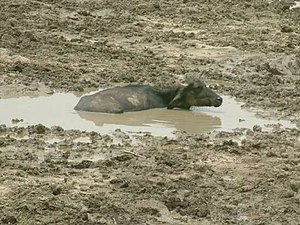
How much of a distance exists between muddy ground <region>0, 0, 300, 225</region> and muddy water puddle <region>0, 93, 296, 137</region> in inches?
14.2

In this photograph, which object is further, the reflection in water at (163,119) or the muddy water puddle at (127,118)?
the reflection in water at (163,119)

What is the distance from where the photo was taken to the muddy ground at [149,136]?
8.30 meters

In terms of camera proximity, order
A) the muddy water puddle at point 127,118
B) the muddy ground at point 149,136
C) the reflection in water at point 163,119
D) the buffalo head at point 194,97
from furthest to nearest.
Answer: the buffalo head at point 194,97 < the reflection in water at point 163,119 < the muddy water puddle at point 127,118 < the muddy ground at point 149,136

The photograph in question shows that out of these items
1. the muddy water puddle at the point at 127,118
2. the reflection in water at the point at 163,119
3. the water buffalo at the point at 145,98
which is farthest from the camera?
the water buffalo at the point at 145,98

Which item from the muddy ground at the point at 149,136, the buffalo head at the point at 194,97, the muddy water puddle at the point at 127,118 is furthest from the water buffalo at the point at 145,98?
the muddy ground at the point at 149,136

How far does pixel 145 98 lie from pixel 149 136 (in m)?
1.69

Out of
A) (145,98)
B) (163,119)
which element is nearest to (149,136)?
(163,119)

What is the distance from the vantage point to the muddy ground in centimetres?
830

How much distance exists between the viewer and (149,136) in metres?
11.0

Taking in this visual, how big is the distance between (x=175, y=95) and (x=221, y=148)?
8.64 feet

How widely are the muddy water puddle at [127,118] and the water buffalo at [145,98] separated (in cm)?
10

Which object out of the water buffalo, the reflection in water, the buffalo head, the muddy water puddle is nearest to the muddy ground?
the muddy water puddle

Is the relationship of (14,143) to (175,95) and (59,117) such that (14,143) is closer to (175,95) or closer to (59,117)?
(59,117)

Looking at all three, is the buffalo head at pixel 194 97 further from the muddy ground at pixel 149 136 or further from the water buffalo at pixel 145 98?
the muddy ground at pixel 149 136
